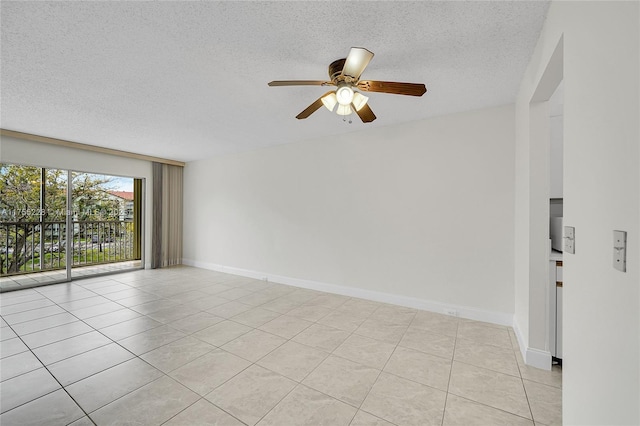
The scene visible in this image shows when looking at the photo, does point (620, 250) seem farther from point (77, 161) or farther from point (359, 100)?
point (77, 161)

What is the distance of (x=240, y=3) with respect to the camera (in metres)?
1.50

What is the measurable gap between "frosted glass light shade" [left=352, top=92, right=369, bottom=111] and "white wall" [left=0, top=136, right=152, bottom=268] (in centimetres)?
516

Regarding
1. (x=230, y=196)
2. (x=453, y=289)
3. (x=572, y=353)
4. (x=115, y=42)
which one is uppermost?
(x=115, y=42)

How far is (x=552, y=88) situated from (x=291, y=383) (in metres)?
2.89

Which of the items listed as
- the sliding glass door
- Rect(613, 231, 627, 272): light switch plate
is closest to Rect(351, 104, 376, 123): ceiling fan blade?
Rect(613, 231, 627, 272): light switch plate

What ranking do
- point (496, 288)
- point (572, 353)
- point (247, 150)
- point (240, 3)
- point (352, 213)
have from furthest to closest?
1. point (247, 150)
2. point (352, 213)
3. point (496, 288)
4. point (240, 3)
5. point (572, 353)

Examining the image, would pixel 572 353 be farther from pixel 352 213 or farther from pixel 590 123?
pixel 352 213

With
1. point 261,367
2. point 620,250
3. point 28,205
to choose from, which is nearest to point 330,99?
point 620,250

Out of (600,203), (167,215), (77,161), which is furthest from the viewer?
(167,215)

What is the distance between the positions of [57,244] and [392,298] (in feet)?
20.6

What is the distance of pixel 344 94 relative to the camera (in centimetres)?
197

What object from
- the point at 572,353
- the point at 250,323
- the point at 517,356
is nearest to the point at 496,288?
the point at 517,356

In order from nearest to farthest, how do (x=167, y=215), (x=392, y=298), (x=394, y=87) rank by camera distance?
(x=394, y=87), (x=392, y=298), (x=167, y=215)

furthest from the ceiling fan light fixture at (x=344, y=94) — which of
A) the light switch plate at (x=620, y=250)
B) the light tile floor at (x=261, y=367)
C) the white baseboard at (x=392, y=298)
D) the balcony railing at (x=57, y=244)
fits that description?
the balcony railing at (x=57, y=244)
